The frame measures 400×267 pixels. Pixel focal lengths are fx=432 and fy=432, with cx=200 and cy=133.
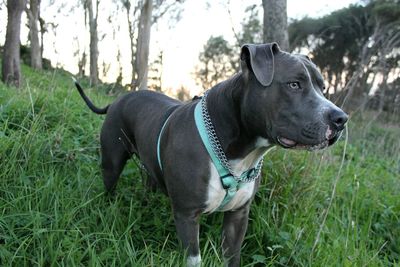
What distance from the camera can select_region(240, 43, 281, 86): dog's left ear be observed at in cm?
211

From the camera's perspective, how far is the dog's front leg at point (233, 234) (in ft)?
8.79

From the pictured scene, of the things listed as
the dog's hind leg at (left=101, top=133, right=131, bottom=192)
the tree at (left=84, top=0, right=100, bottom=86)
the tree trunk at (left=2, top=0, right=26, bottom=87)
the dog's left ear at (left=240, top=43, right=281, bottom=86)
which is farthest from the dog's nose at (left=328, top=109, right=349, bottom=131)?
the tree at (left=84, top=0, right=100, bottom=86)

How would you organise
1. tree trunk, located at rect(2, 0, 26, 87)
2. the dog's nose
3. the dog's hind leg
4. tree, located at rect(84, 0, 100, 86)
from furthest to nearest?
tree, located at rect(84, 0, 100, 86) → tree trunk, located at rect(2, 0, 26, 87) → the dog's hind leg → the dog's nose

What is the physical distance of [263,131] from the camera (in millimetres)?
2223

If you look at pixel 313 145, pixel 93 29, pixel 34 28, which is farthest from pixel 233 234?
pixel 34 28

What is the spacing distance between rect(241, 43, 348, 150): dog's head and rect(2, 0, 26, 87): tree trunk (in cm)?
489

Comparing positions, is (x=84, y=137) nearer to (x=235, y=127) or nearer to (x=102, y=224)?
(x=102, y=224)

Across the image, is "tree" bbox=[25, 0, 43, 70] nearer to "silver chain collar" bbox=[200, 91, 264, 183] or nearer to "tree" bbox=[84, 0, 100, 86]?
"tree" bbox=[84, 0, 100, 86]

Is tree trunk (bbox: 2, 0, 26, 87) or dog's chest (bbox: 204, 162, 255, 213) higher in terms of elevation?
tree trunk (bbox: 2, 0, 26, 87)

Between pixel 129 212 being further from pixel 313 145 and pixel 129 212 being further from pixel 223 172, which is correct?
pixel 313 145

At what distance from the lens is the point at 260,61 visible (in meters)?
2.15

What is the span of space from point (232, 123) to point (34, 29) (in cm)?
1619

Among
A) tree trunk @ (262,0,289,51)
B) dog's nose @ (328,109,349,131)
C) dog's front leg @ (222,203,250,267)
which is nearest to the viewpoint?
dog's nose @ (328,109,349,131)

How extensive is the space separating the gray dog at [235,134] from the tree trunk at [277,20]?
2.06 meters
